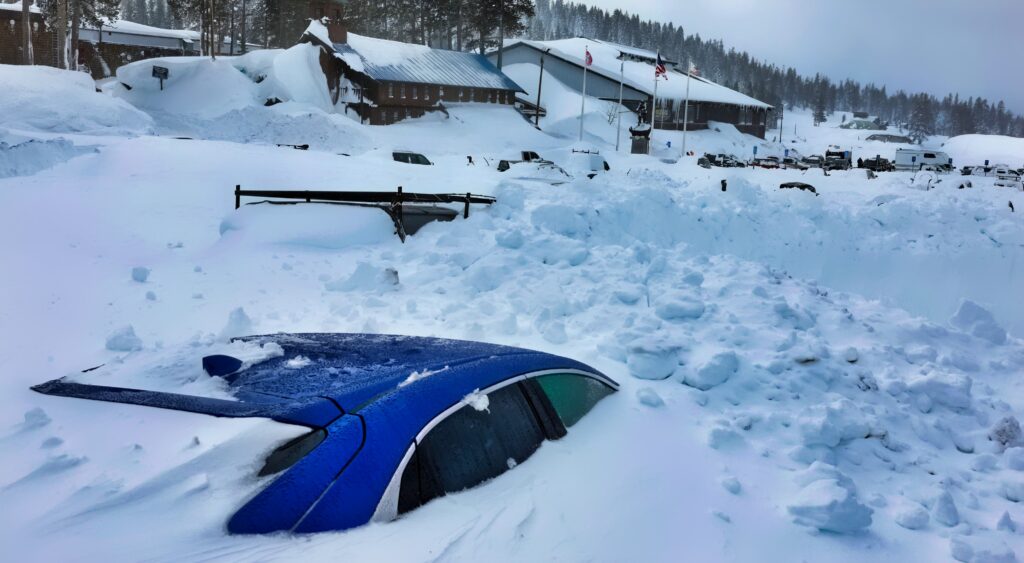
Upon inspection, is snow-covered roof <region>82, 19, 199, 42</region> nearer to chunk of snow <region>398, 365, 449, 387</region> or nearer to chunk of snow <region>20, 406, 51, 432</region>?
chunk of snow <region>20, 406, 51, 432</region>

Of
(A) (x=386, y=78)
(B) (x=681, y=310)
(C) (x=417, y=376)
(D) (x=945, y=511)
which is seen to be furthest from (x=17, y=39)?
(D) (x=945, y=511)

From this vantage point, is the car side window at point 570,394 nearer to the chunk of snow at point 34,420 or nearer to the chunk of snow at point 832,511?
the chunk of snow at point 832,511

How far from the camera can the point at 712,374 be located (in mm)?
7090

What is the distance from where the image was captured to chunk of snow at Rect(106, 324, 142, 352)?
7035 mm

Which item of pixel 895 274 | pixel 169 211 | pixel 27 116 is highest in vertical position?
pixel 27 116

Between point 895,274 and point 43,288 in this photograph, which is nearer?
point 43,288

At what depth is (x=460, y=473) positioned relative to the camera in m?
3.80

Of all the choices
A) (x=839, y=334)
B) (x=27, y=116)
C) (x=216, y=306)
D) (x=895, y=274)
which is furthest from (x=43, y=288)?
(x=27, y=116)

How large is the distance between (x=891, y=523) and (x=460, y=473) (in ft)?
11.7

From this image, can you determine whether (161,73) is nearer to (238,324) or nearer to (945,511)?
(238,324)

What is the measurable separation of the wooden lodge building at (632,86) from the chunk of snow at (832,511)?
66.1 metres

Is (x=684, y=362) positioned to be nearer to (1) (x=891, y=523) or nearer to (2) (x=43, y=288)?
(1) (x=891, y=523)

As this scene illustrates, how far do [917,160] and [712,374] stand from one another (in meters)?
58.8

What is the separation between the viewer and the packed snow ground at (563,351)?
3.32 metres
